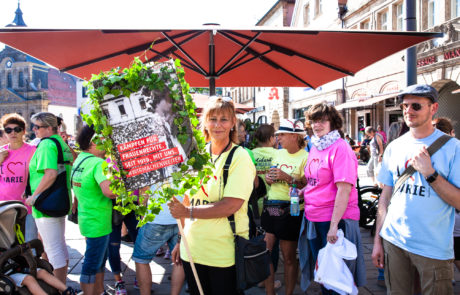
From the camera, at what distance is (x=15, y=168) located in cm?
415

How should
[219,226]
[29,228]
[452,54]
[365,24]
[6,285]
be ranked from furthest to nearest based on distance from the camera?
1. [365,24]
2. [452,54]
3. [29,228]
4. [6,285]
5. [219,226]

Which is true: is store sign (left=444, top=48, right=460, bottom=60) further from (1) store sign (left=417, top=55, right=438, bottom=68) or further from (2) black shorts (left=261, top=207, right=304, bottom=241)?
(2) black shorts (left=261, top=207, right=304, bottom=241)

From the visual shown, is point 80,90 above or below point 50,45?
above

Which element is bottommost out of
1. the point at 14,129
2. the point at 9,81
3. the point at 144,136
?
the point at 144,136

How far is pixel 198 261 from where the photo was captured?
2398 millimetres

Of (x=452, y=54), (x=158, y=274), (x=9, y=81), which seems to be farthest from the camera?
(x=9, y=81)

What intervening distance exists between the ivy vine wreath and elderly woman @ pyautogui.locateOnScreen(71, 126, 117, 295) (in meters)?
1.39

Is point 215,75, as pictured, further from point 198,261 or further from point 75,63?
point 198,261

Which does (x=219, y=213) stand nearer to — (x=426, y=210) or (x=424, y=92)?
(x=426, y=210)

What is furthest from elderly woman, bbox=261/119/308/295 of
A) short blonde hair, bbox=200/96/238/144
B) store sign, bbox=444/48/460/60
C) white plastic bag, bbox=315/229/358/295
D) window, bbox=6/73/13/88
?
window, bbox=6/73/13/88

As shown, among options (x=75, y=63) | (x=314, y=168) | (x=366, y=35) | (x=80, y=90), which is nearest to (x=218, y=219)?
(x=314, y=168)

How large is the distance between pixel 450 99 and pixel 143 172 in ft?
56.4

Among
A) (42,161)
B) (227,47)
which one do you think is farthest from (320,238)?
(227,47)

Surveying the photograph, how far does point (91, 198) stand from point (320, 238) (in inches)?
85.1
